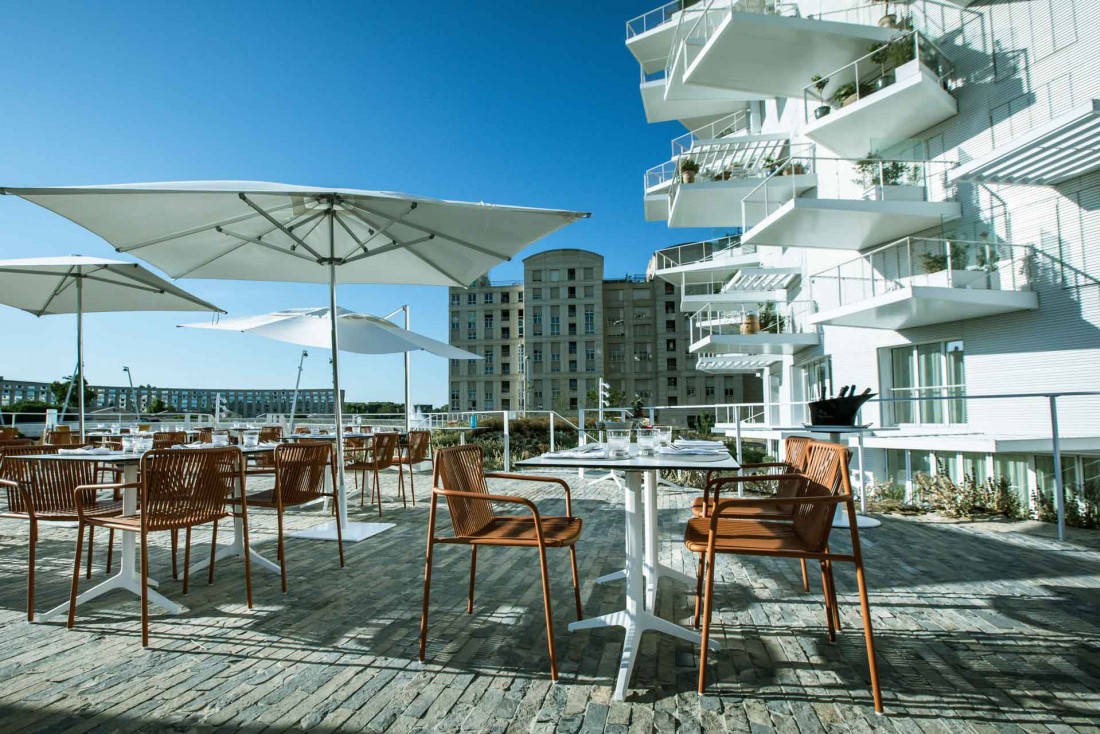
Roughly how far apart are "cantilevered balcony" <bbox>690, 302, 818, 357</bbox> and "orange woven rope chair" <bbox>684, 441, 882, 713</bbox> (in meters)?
11.4

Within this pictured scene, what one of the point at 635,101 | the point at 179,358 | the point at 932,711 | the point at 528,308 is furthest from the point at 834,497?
the point at 528,308

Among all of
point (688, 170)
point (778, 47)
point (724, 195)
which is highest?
point (778, 47)

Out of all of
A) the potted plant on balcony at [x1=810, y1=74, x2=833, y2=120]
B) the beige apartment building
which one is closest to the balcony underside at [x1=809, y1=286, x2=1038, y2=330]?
the potted plant on balcony at [x1=810, y1=74, x2=833, y2=120]

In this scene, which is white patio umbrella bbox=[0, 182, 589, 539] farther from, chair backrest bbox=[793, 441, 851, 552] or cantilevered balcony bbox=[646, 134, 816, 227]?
cantilevered balcony bbox=[646, 134, 816, 227]

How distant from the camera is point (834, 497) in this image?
2033mm

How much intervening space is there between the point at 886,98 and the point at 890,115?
0.57 m

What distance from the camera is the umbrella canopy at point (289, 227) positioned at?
3.69 m

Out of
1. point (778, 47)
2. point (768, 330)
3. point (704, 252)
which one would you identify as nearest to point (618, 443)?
point (778, 47)

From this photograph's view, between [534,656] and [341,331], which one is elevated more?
[341,331]

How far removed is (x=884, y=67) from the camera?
32.2ft

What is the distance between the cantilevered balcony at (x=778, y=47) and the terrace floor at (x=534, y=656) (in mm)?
9421

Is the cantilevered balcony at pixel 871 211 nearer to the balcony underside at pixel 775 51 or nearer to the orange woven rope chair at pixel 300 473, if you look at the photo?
the balcony underside at pixel 775 51

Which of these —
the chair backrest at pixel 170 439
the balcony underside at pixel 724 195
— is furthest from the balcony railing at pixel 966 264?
the chair backrest at pixel 170 439

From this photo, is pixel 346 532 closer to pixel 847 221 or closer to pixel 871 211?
A: pixel 871 211
